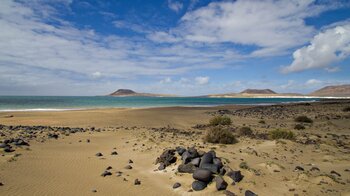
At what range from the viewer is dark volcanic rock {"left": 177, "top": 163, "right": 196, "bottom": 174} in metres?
7.74

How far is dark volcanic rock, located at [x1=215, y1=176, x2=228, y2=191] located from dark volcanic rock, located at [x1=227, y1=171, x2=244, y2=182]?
0.39m

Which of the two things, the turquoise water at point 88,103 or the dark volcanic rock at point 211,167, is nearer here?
the dark volcanic rock at point 211,167

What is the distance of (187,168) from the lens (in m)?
7.80

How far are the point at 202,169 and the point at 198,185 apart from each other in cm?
59

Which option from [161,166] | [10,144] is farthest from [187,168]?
[10,144]

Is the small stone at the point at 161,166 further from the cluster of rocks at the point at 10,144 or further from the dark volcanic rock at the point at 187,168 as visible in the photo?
the cluster of rocks at the point at 10,144

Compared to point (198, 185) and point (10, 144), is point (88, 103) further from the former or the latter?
point (198, 185)

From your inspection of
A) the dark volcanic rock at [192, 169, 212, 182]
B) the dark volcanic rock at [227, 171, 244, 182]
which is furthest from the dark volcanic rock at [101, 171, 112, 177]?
the dark volcanic rock at [227, 171, 244, 182]

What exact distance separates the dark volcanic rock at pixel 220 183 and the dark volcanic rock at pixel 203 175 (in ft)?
0.77

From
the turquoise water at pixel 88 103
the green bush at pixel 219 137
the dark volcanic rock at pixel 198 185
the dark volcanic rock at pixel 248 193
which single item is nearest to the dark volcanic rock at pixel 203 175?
the dark volcanic rock at pixel 198 185

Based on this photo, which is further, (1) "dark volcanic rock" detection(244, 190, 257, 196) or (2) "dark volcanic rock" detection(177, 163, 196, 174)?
(2) "dark volcanic rock" detection(177, 163, 196, 174)

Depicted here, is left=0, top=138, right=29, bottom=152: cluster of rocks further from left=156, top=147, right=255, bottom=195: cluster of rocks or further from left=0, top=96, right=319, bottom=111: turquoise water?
left=0, top=96, right=319, bottom=111: turquoise water

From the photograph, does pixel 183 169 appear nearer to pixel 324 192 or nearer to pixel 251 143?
pixel 324 192

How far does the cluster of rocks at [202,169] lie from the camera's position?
22.3ft
